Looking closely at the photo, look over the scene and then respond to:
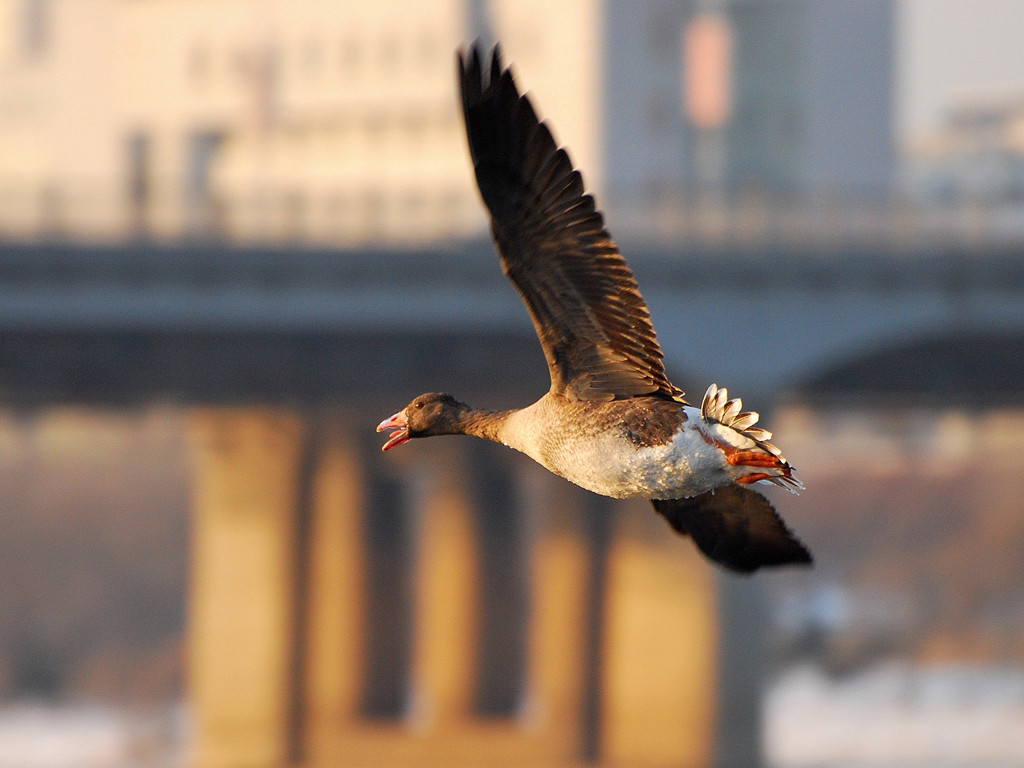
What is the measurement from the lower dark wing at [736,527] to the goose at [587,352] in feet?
0.35

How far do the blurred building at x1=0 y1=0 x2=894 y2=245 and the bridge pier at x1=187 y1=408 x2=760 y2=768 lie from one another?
4226 centimetres

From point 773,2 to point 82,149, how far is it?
47.6 metres

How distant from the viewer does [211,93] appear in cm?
10406

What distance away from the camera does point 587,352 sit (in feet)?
44.8

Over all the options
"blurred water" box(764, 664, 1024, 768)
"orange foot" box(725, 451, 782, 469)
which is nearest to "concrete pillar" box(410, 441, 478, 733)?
"blurred water" box(764, 664, 1024, 768)

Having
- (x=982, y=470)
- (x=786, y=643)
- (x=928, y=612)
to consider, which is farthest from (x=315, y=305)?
(x=982, y=470)

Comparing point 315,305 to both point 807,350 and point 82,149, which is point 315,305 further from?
point 82,149

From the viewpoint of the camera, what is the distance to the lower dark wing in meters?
14.4

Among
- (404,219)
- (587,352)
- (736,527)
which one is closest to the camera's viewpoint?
(587,352)

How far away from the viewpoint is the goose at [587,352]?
41.5ft

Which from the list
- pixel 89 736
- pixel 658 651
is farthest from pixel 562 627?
pixel 89 736

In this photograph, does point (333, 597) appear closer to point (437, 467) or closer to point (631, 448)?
point (437, 467)

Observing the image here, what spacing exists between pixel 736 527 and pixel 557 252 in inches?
131

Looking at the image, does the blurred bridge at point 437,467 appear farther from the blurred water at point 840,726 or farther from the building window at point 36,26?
the building window at point 36,26
